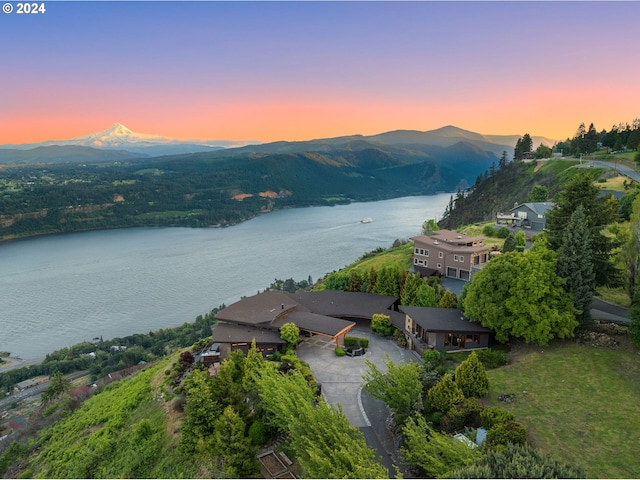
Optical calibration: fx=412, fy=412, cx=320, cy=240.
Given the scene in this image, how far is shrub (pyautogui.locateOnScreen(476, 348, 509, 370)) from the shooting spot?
21391 millimetres

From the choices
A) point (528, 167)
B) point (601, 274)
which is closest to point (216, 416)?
point (601, 274)

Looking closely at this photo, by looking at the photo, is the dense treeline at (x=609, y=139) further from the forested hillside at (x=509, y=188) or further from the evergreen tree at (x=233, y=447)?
the evergreen tree at (x=233, y=447)

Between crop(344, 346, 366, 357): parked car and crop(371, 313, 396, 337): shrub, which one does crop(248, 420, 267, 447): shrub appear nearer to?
crop(344, 346, 366, 357): parked car

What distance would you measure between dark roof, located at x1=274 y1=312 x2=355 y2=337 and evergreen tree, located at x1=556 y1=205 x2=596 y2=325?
43.5 ft

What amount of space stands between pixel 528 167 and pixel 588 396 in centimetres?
8165

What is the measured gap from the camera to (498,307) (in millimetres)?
23484

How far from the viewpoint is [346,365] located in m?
24.3

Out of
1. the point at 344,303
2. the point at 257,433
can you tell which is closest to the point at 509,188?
the point at 344,303

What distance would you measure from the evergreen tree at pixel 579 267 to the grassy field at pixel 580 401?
2.51 m

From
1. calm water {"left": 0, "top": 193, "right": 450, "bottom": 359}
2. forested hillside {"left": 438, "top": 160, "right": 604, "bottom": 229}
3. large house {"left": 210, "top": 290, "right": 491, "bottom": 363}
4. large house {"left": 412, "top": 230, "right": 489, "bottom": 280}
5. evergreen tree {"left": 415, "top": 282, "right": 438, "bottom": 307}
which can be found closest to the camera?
large house {"left": 210, "top": 290, "right": 491, "bottom": 363}

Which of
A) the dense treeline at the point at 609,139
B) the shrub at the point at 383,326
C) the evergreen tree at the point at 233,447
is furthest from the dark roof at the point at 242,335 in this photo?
the dense treeline at the point at 609,139

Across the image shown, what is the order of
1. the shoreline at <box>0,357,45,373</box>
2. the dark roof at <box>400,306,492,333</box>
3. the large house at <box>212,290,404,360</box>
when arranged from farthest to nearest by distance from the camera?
the shoreline at <box>0,357,45,373</box>
the large house at <box>212,290,404,360</box>
the dark roof at <box>400,306,492,333</box>

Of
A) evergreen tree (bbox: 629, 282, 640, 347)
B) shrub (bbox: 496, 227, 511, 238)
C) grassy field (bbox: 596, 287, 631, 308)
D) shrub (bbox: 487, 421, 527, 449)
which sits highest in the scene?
evergreen tree (bbox: 629, 282, 640, 347)

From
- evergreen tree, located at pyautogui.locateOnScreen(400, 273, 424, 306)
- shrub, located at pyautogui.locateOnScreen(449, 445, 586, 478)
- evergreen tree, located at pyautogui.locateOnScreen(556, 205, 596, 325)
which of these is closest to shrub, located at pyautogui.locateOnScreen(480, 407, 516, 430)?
shrub, located at pyautogui.locateOnScreen(449, 445, 586, 478)
